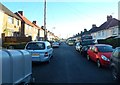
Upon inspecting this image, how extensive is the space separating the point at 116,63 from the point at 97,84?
1.17 metres

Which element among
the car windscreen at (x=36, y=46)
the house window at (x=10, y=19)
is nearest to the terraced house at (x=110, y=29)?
the house window at (x=10, y=19)

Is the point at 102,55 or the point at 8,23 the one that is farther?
the point at 8,23

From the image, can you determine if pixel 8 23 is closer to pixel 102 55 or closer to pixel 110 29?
pixel 110 29

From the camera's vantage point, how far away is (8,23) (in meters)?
43.5

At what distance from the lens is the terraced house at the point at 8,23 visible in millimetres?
40153

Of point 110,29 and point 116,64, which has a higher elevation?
point 110,29

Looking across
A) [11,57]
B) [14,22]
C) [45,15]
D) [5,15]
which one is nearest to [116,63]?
[11,57]

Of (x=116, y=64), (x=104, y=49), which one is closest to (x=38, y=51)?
(x=104, y=49)

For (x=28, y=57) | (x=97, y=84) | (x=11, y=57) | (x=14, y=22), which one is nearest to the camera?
(x=11, y=57)

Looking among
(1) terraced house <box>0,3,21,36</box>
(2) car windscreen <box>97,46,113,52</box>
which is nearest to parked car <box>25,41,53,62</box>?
(2) car windscreen <box>97,46,113,52</box>

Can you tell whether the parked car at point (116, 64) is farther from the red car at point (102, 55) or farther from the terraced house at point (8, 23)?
the terraced house at point (8, 23)

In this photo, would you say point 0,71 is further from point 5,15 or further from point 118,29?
point 118,29

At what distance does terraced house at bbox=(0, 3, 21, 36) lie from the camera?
1581 inches

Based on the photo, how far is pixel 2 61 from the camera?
16.5 feet
